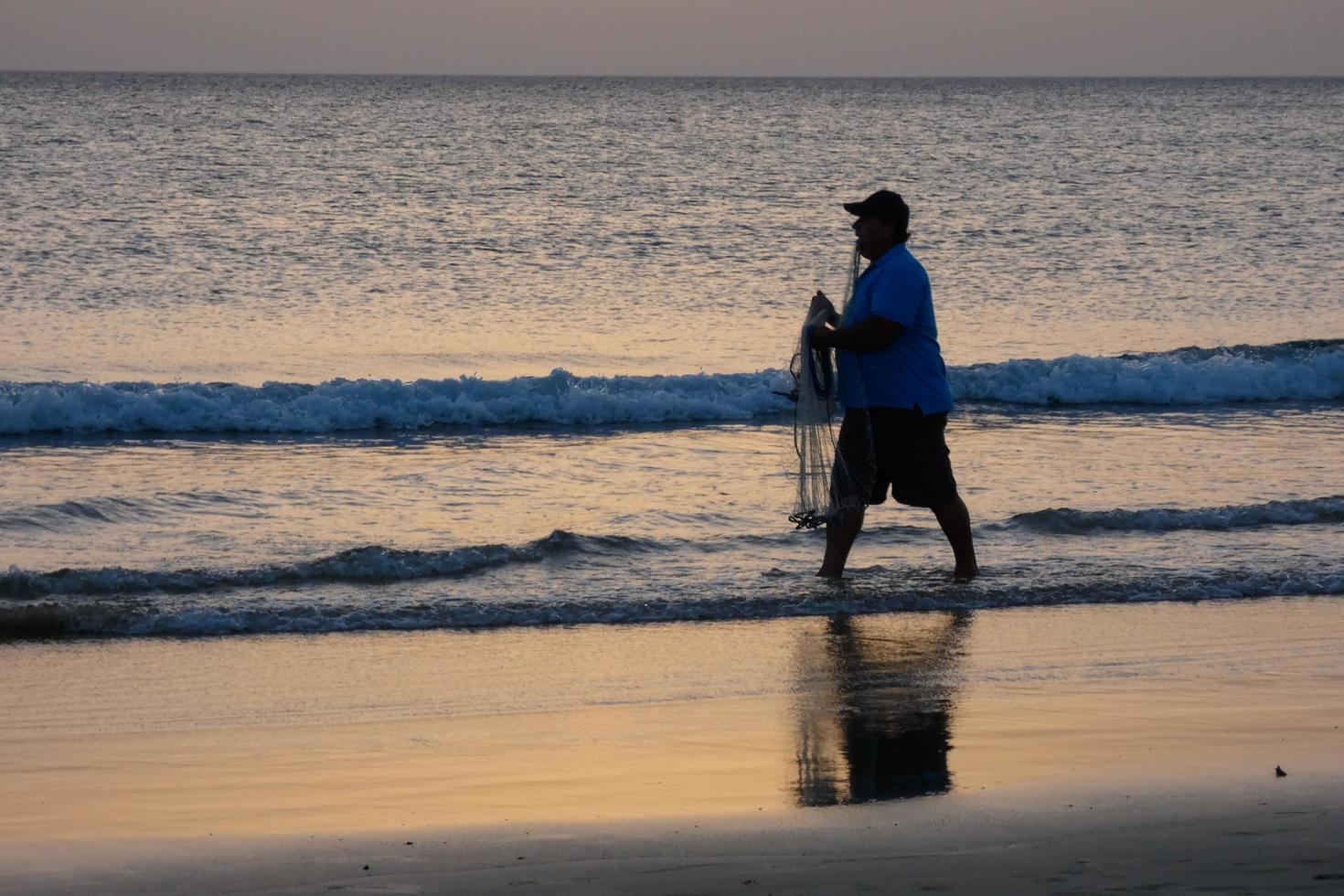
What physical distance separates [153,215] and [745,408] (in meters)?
17.9

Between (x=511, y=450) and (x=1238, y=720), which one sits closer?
(x=1238, y=720)

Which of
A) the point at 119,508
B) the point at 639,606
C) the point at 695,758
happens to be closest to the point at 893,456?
the point at 639,606

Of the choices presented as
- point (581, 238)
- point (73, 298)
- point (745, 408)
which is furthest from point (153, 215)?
point (745, 408)

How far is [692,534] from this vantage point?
347 inches

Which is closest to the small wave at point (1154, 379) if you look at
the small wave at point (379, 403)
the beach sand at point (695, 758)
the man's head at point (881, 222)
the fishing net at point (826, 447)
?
the small wave at point (379, 403)

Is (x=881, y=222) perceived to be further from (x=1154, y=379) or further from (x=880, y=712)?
(x=1154, y=379)

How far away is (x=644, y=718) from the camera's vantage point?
5.37 metres

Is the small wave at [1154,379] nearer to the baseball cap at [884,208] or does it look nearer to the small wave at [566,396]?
the small wave at [566,396]

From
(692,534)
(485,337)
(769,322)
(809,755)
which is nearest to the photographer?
Answer: (809,755)

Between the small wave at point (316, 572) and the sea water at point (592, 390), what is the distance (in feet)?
0.08

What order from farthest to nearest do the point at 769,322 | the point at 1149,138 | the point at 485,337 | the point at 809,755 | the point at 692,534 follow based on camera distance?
1. the point at 1149,138
2. the point at 769,322
3. the point at 485,337
4. the point at 692,534
5. the point at 809,755

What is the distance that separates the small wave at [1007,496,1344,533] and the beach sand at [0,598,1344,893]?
1.88 m

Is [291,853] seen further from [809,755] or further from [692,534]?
[692,534]

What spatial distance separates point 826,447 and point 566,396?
670 cm
